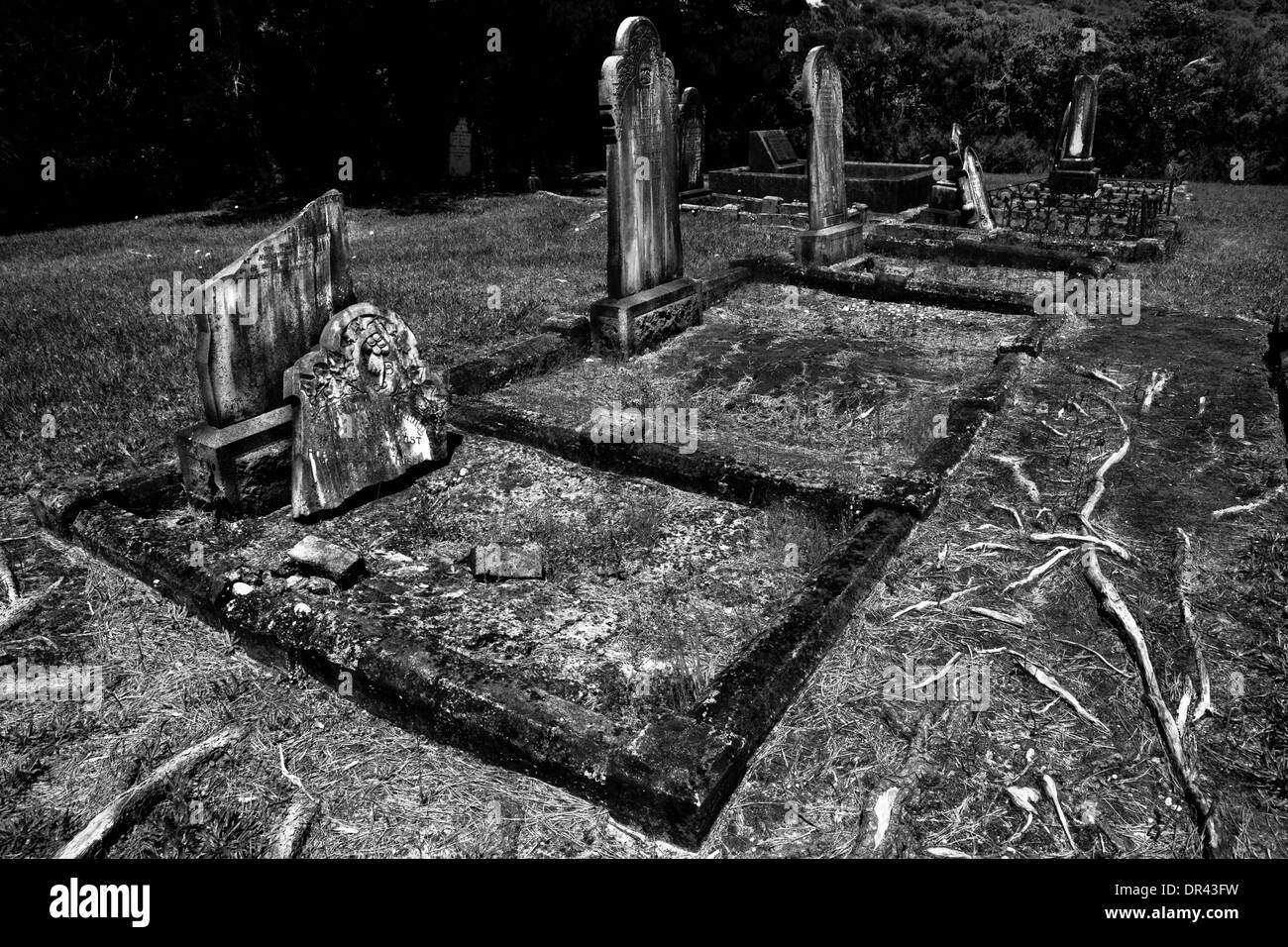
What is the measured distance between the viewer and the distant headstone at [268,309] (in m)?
4.42

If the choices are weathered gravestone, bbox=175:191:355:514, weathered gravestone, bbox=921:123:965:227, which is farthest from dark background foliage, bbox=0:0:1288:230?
weathered gravestone, bbox=175:191:355:514

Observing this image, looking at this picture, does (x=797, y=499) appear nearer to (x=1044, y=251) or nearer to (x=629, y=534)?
(x=629, y=534)

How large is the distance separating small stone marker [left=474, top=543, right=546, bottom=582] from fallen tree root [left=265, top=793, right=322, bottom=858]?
4.74 feet

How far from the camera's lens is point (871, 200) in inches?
596

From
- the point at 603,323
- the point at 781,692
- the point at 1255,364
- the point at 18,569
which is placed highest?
the point at 603,323

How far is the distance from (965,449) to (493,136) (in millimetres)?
16383

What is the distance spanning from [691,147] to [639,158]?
967cm

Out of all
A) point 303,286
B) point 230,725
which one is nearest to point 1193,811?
point 230,725

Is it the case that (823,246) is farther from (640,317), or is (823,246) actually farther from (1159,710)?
(1159,710)

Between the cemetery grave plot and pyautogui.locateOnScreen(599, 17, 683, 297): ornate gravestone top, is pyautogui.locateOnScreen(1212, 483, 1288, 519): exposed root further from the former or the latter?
pyautogui.locateOnScreen(599, 17, 683, 297): ornate gravestone top

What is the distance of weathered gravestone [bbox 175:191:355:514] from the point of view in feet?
14.6

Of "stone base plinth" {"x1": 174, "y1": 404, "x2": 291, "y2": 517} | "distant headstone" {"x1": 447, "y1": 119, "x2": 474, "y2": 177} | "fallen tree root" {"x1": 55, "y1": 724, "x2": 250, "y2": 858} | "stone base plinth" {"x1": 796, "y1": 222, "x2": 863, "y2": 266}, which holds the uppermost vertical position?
"distant headstone" {"x1": 447, "y1": 119, "x2": 474, "y2": 177}

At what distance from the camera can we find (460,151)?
20.0m
